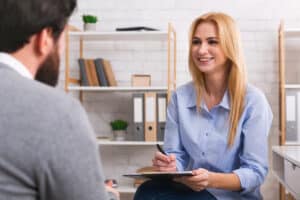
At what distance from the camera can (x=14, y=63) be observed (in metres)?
0.88

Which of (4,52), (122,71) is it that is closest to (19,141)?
(4,52)

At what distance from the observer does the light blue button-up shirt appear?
6.68 feet

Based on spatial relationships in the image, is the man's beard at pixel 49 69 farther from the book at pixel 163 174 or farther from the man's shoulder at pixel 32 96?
the book at pixel 163 174

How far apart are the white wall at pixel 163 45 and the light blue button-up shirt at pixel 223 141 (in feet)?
4.54

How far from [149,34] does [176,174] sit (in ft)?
5.59

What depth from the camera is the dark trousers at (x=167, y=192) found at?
75.7 inches

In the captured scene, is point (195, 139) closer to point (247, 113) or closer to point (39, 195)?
point (247, 113)

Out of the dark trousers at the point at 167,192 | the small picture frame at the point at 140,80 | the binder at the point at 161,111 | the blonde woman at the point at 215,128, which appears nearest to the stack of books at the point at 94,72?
the small picture frame at the point at 140,80

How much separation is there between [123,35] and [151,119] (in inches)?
23.4

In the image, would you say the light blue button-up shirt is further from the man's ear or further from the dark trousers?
the man's ear

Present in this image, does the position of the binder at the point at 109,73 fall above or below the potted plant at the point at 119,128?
above

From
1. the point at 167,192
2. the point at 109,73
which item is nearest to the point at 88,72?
the point at 109,73

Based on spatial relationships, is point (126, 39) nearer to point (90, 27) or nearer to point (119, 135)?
point (90, 27)

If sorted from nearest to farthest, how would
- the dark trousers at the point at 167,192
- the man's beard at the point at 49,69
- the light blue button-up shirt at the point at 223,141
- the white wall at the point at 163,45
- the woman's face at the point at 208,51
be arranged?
1. the man's beard at the point at 49,69
2. the dark trousers at the point at 167,192
3. the light blue button-up shirt at the point at 223,141
4. the woman's face at the point at 208,51
5. the white wall at the point at 163,45
